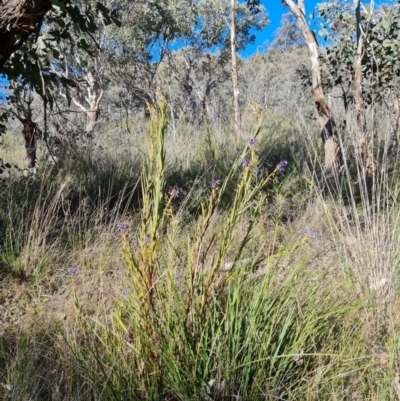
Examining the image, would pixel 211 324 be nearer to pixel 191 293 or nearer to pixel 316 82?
pixel 191 293

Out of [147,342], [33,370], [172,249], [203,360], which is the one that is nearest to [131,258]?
[172,249]

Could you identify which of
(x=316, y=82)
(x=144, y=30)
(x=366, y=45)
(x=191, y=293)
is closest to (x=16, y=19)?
(x=191, y=293)

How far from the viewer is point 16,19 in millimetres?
2061

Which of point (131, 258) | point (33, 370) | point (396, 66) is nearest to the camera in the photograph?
point (131, 258)

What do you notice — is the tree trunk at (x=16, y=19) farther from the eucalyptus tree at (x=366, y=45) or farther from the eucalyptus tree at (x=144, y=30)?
the eucalyptus tree at (x=144, y=30)

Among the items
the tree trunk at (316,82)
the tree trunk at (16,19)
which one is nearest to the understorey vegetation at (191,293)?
the tree trunk at (16,19)

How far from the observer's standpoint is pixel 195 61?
719 inches

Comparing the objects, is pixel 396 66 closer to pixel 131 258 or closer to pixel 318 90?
pixel 318 90

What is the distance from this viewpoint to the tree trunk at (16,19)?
203 centimetres

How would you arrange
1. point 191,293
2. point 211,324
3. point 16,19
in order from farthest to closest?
point 16,19 → point 211,324 → point 191,293

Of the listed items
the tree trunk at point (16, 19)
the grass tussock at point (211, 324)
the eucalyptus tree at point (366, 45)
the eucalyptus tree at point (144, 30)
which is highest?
the eucalyptus tree at point (144, 30)

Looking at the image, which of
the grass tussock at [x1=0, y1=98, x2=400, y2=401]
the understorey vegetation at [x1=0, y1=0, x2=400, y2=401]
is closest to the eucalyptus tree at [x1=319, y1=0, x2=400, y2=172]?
the understorey vegetation at [x1=0, y1=0, x2=400, y2=401]

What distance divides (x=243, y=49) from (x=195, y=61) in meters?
2.33

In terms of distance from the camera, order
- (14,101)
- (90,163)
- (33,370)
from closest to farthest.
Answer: (33,370), (14,101), (90,163)
